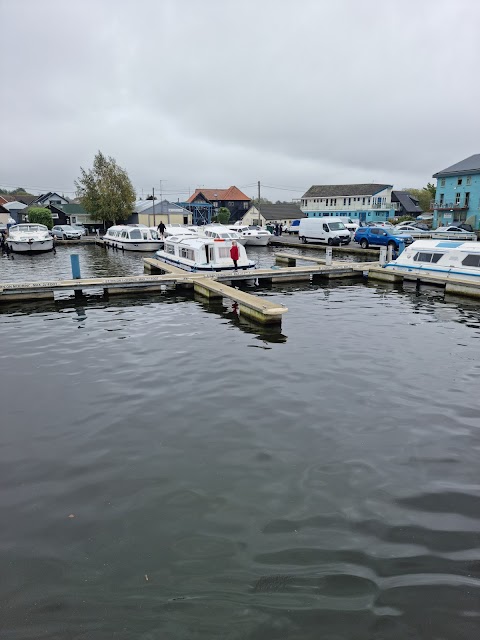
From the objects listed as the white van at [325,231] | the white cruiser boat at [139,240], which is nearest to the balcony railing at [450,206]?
the white van at [325,231]

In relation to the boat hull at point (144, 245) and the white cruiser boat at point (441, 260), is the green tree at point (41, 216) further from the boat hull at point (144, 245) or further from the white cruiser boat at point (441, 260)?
the white cruiser boat at point (441, 260)

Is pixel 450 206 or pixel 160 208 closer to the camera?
pixel 450 206

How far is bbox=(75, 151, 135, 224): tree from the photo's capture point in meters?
64.8

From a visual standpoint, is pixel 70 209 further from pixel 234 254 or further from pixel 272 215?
pixel 234 254

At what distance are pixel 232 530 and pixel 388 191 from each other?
3789 inches

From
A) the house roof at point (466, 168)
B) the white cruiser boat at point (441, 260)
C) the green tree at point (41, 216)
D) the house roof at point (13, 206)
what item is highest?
the house roof at point (466, 168)

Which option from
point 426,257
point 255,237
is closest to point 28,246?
point 255,237

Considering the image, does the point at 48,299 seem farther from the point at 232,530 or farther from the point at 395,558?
the point at 395,558

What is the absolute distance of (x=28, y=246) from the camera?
1531 inches

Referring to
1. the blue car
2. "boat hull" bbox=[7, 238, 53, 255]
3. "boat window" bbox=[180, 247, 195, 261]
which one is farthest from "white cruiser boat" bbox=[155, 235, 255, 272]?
"boat hull" bbox=[7, 238, 53, 255]

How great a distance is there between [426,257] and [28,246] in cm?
3295

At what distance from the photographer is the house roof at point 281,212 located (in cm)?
9531

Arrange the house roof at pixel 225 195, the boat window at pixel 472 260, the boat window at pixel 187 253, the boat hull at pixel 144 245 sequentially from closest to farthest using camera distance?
1. the boat window at pixel 472 260
2. the boat window at pixel 187 253
3. the boat hull at pixel 144 245
4. the house roof at pixel 225 195

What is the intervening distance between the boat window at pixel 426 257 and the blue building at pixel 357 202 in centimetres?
6794
